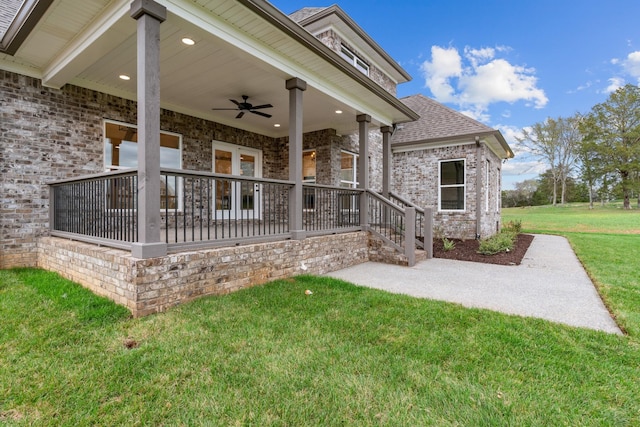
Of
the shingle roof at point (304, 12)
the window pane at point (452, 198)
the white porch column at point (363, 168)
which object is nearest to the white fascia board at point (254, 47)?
the white porch column at point (363, 168)

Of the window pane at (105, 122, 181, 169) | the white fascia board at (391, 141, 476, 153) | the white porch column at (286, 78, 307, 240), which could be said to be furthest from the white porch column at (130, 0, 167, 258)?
the white fascia board at (391, 141, 476, 153)

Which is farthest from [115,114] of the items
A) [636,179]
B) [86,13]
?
[636,179]

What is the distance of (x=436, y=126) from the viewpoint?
36.7 ft

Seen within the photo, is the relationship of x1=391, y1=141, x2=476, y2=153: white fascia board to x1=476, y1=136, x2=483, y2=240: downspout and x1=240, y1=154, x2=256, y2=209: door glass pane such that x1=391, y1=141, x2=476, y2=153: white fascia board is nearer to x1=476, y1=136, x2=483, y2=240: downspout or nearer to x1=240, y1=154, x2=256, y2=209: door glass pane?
x1=476, y1=136, x2=483, y2=240: downspout

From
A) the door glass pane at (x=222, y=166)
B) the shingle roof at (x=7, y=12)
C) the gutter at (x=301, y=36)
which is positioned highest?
the shingle roof at (x=7, y=12)

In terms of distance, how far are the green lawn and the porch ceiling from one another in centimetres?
350

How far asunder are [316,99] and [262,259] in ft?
12.8

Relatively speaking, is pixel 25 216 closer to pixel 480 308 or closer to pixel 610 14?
pixel 480 308

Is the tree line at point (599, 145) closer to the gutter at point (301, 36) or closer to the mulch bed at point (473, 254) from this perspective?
the mulch bed at point (473, 254)

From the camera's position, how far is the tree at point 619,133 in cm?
2927

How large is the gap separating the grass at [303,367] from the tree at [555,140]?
3661 centimetres

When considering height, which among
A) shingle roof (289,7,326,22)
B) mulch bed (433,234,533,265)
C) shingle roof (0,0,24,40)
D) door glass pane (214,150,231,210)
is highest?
shingle roof (289,7,326,22)

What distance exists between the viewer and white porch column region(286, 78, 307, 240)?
553 cm

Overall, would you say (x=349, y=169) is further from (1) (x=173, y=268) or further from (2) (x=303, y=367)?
(2) (x=303, y=367)
